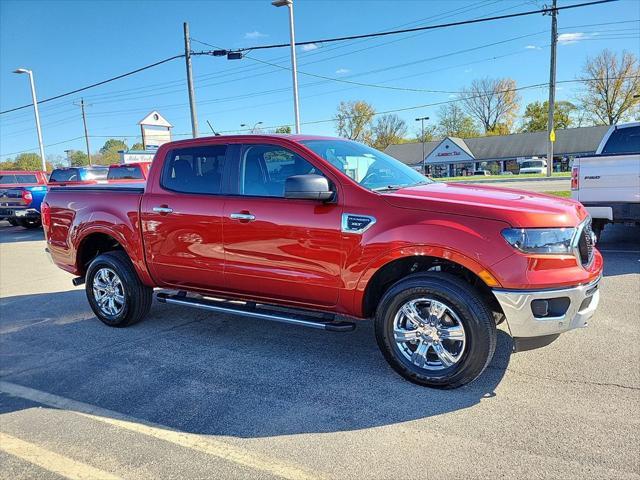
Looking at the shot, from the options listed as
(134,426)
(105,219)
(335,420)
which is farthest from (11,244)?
(335,420)

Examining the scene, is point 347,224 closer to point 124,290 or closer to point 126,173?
point 124,290

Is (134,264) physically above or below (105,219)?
below

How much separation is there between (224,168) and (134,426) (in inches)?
93.9

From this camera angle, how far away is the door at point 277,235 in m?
3.89

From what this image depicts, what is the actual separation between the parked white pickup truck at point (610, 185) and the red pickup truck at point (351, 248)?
389 centimetres

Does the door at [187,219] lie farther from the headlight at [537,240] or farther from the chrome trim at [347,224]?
the headlight at [537,240]

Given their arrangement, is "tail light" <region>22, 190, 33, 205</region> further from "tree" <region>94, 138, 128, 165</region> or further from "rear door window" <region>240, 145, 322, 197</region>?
"tree" <region>94, 138, 128, 165</region>

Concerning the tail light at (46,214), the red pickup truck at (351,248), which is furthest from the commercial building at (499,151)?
the red pickup truck at (351,248)

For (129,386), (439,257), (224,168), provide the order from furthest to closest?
(224,168)
(129,386)
(439,257)

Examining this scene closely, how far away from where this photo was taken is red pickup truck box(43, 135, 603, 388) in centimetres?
334

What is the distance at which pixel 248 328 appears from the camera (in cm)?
516

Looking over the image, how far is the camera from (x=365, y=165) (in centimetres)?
436

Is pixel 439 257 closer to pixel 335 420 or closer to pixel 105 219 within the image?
pixel 335 420

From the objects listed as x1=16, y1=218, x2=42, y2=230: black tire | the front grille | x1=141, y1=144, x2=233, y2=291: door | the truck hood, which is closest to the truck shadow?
x1=141, y1=144, x2=233, y2=291: door
